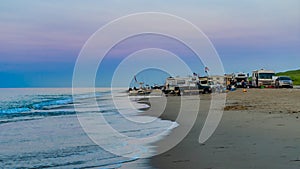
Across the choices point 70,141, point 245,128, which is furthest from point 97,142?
point 245,128

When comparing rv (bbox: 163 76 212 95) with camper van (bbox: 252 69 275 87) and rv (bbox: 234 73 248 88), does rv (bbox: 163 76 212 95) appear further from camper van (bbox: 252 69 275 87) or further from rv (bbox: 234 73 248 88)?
rv (bbox: 234 73 248 88)

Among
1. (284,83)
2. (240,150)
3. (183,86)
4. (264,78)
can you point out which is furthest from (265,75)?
(240,150)

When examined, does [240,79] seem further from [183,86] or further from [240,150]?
[240,150]

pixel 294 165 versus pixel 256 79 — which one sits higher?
pixel 256 79

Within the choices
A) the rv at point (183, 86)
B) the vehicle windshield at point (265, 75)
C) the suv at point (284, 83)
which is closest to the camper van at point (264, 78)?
the vehicle windshield at point (265, 75)

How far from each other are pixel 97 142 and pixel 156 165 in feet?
15.0

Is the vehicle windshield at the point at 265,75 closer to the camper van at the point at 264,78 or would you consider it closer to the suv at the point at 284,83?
the camper van at the point at 264,78

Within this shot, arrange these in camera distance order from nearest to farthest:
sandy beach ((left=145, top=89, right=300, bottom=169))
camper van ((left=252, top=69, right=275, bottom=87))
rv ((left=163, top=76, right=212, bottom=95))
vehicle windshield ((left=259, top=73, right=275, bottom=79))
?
sandy beach ((left=145, top=89, right=300, bottom=169)) < rv ((left=163, top=76, right=212, bottom=95)) < camper van ((left=252, top=69, right=275, bottom=87)) < vehicle windshield ((left=259, top=73, right=275, bottom=79))

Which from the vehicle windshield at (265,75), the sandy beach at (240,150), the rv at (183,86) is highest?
the vehicle windshield at (265,75)

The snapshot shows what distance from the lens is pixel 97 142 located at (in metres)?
11.9

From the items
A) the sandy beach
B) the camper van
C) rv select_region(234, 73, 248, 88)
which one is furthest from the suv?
the sandy beach

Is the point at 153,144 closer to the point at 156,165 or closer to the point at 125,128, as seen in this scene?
the point at 156,165

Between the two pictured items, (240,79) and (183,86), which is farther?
(240,79)

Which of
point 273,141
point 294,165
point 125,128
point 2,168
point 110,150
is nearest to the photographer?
point 294,165
